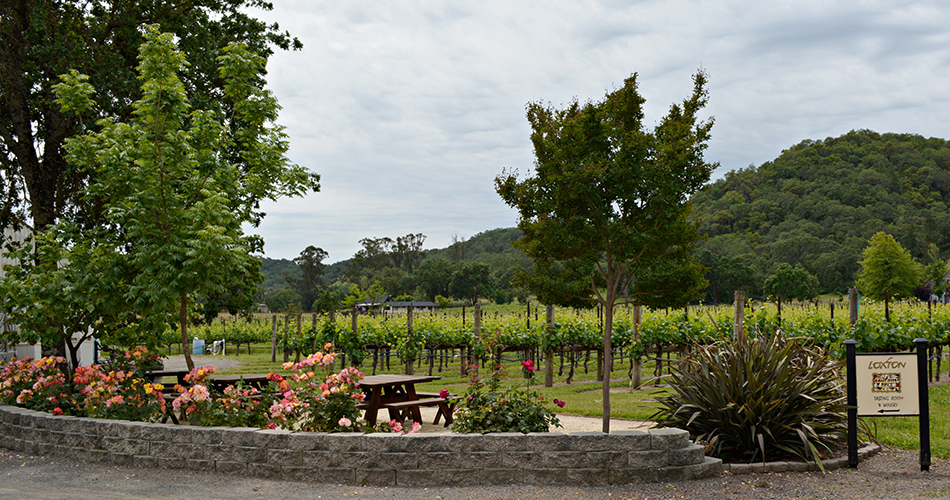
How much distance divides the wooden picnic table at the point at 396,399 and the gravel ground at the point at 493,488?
1.80m

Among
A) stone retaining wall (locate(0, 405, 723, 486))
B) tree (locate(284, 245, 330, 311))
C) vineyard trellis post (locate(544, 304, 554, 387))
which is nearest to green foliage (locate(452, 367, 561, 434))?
stone retaining wall (locate(0, 405, 723, 486))

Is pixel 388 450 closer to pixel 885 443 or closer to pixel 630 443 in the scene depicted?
pixel 630 443

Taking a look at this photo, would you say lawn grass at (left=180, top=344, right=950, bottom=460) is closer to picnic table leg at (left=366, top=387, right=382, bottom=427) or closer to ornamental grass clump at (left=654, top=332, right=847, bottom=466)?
ornamental grass clump at (left=654, top=332, right=847, bottom=466)

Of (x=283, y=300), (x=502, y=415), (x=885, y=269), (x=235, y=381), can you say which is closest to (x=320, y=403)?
(x=502, y=415)

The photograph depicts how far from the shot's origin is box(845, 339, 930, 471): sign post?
5.08 metres

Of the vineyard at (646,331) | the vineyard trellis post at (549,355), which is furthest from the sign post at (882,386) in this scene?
the vineyard trellis post at (549,355)

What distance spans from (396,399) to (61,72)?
657 centimetres

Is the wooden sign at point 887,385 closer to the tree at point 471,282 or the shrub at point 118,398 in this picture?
the shrub at point 118,398

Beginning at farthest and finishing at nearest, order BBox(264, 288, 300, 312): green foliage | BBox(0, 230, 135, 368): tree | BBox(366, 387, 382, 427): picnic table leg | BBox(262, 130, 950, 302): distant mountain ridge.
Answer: BBox(264, 288, 300, 312): green foliage < BBox(262, 130, 950, 302): distant mountain ridge < BBox(366, 387, 382, 427): picnic table leg < BBox(0, 230, 135, 368): tree

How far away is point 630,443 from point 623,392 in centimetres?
676

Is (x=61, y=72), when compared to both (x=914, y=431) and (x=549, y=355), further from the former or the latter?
(x=914, y=431)

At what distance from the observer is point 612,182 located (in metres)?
Result: 5.95

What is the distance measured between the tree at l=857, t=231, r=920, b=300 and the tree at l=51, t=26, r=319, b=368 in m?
59.0

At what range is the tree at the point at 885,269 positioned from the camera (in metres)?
54.6
